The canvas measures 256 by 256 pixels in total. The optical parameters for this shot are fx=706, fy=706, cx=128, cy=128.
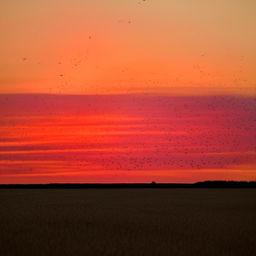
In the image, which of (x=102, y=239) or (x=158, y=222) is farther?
(x=158, y=222)

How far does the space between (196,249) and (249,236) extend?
2.63 meters

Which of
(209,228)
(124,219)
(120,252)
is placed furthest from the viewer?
(124,219)

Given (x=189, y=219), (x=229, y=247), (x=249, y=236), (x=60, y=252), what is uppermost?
(x=189, y=219)

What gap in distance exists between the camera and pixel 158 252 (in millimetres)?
13688

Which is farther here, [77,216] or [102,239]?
[77,216]

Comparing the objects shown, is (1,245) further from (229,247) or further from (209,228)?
→ (209,228)

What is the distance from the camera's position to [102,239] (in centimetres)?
1591

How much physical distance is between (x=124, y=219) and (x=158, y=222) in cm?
180

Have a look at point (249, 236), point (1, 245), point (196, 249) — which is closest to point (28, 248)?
point (1, 245)

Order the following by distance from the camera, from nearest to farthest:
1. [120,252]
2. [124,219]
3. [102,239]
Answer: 1. [120,252]
2. [102,239]
3. [124,219]

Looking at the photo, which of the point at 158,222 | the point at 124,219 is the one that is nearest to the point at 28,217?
Answer: the point at 124,219

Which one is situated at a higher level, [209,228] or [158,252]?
[209,228]

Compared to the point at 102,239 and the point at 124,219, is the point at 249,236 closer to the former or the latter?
the point at 102,239

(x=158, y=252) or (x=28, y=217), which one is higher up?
(x=28, y=217)
